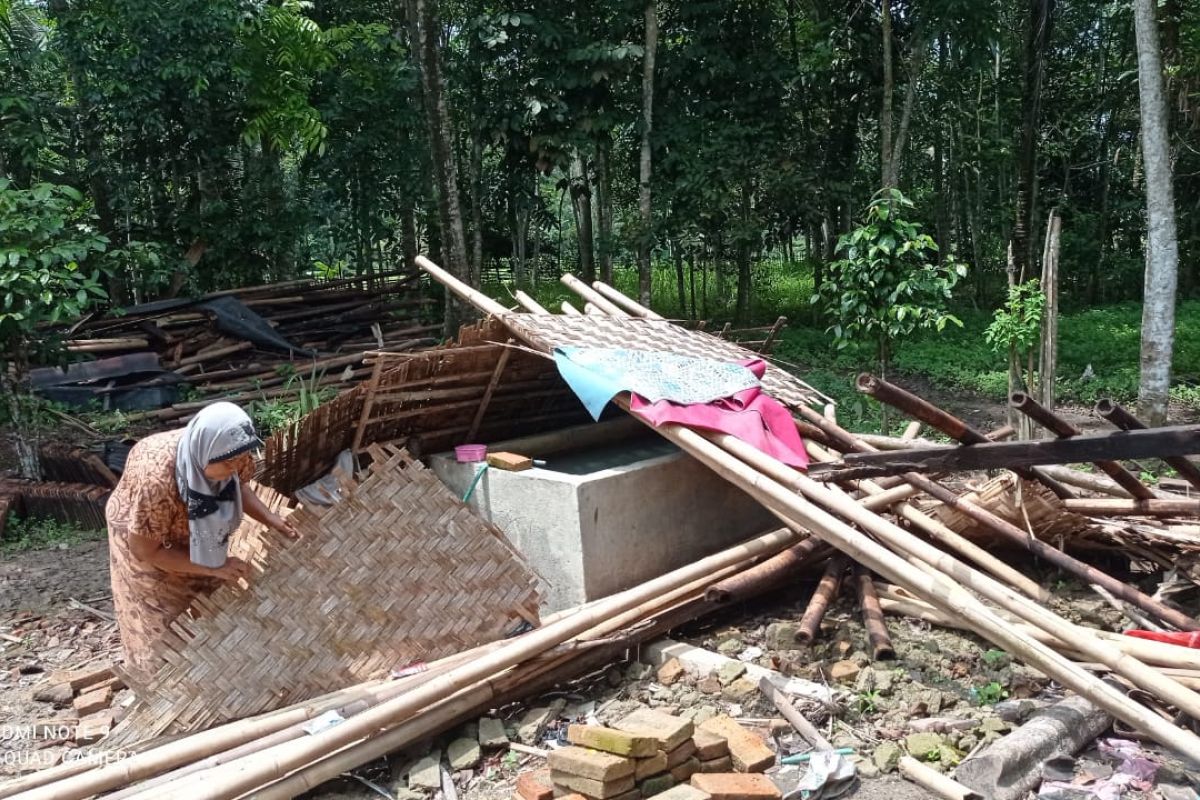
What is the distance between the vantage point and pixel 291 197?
506 inches

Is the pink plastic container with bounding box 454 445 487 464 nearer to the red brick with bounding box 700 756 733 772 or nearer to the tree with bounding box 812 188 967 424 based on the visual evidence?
the red brick with bounding box 700 756 733 772

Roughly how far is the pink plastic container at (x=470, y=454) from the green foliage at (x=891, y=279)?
3.55 meters

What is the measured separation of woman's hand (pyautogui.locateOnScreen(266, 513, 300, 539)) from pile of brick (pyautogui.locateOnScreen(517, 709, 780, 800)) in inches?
58.5

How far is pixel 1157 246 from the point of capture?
8.19m

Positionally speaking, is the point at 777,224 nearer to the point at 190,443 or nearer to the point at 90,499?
the point at 90,499

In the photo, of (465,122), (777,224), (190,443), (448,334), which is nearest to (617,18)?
(465,122)

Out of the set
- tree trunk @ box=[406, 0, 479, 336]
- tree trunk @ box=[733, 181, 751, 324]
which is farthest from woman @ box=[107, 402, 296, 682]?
tree trunk @ box=[733, 181, 751, 324]

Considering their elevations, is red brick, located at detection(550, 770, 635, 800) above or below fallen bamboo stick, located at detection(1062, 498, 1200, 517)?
below

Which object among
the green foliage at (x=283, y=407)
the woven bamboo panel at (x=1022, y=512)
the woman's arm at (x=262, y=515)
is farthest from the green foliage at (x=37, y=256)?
the woven bamboo panel at (x=1022, y=512)

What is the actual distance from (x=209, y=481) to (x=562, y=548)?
1.96 m

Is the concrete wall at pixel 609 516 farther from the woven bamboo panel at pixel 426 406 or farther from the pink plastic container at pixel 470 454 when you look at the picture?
the woven bamboo panel at pixel 426 406

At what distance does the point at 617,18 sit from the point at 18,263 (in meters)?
Result: 7.87

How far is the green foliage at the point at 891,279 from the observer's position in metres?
7.26

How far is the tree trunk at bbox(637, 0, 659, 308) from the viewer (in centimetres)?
1132
